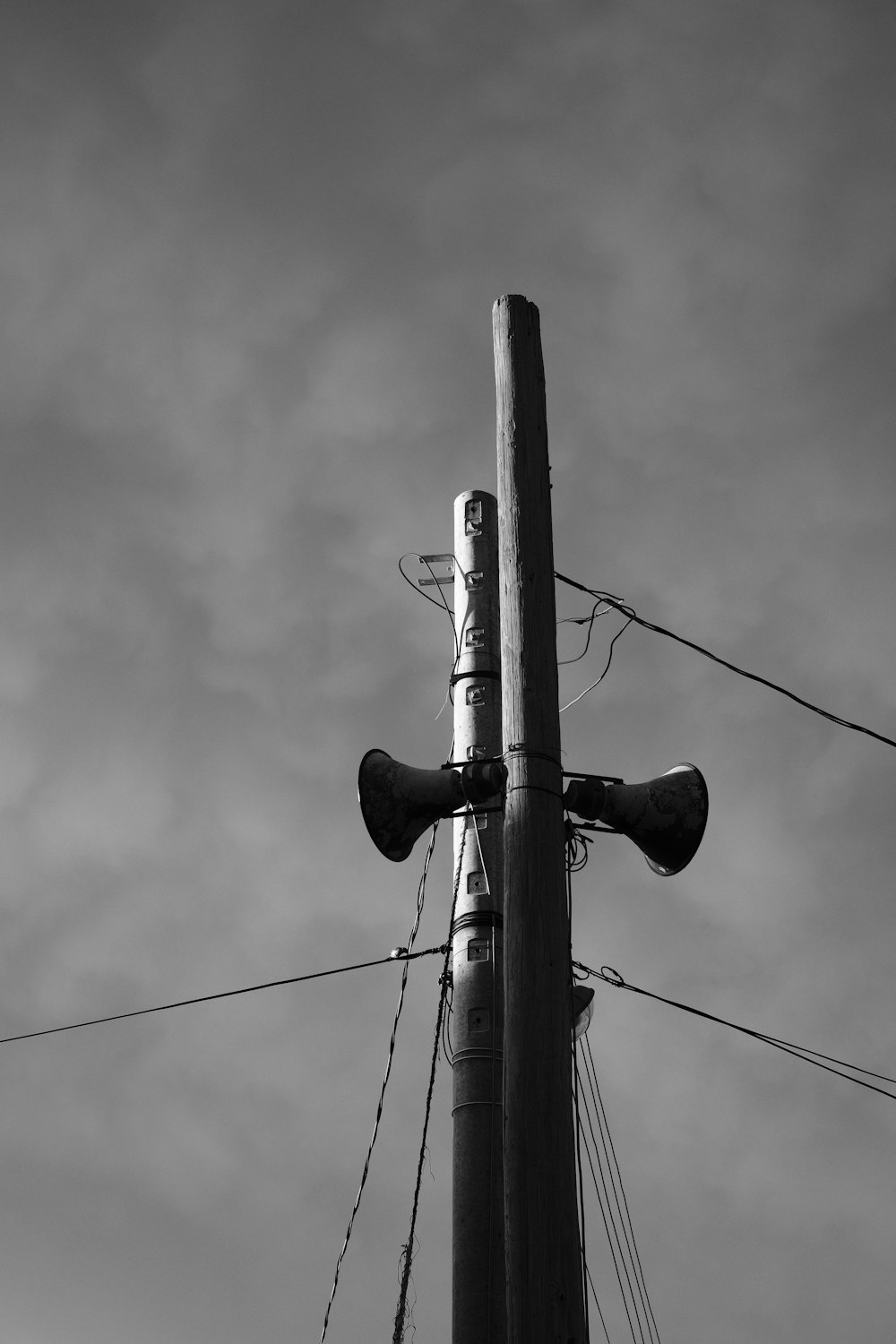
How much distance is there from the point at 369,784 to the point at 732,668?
3.22 meters

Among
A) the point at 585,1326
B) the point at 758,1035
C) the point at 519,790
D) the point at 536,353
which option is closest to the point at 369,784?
the point at 519,790

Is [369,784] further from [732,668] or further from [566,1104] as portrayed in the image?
[732,668]

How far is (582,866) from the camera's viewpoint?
241 inches

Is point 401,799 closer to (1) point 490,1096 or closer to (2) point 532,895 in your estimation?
(2) point 532,895

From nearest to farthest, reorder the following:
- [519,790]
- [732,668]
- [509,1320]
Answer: [509,1320]
[519,790]
[732,668]

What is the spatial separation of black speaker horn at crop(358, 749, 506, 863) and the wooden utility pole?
572 millimetres

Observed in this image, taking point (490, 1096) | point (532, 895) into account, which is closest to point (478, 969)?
point (490, 1096)

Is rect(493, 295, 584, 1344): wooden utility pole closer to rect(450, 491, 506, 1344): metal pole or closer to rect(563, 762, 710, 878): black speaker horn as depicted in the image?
rect(563, 762, 710, 878): black speaker horn

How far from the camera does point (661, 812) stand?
540cm

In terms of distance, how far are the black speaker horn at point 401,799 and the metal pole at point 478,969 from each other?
2.01 ft

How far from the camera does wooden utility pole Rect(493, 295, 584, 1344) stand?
3992 millimetres

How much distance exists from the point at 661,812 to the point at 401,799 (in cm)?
107

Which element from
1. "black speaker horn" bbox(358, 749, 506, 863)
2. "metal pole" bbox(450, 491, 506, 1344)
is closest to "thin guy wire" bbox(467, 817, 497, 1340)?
"metal pole" bbox(450, 491, 506, 1344)

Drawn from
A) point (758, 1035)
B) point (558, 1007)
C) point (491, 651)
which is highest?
point (491, 651)
